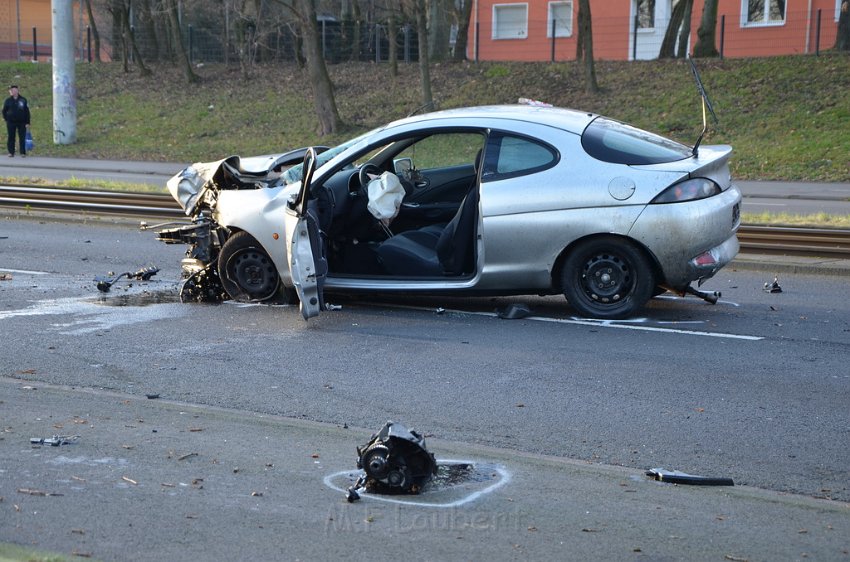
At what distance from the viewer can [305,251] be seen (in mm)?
8562

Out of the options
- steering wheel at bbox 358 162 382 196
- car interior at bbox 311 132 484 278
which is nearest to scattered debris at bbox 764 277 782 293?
car interior at bbox 311 132 484 278

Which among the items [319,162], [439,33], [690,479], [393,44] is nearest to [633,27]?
[439,33]

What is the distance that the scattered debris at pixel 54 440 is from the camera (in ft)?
17.9

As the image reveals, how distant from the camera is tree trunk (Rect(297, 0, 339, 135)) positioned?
1174 inches

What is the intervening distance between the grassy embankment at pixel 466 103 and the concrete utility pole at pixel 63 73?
541 millimetres

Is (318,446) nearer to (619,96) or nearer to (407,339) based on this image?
(407,339)

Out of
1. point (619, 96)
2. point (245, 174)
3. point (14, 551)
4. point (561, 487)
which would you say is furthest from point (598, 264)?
point (619, 96)

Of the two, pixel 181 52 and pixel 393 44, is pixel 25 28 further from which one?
pixel 393 44

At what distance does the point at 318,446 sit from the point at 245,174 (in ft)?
15.6

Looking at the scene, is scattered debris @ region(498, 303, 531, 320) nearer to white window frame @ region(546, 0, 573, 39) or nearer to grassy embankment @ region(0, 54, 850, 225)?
grassy embankment @ region(0, 54, 850, 225)

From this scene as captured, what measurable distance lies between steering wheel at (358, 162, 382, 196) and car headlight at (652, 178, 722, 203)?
2.48 m

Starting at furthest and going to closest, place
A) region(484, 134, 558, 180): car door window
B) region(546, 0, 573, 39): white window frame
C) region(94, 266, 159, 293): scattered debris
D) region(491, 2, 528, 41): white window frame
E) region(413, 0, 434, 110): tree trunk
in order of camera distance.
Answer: region(491, 2, 528, 41): white window frame < region(546, 0, 573, 39): white window frame < region(413, 0, 434, 110): tree trunk < region(94, 266, 159, 293): scattered debris < region(484, 134, 558, 180): car door window

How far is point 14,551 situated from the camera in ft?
12.8

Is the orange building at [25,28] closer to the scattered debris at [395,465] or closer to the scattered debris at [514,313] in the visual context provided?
the scattered debris at [514,313]
